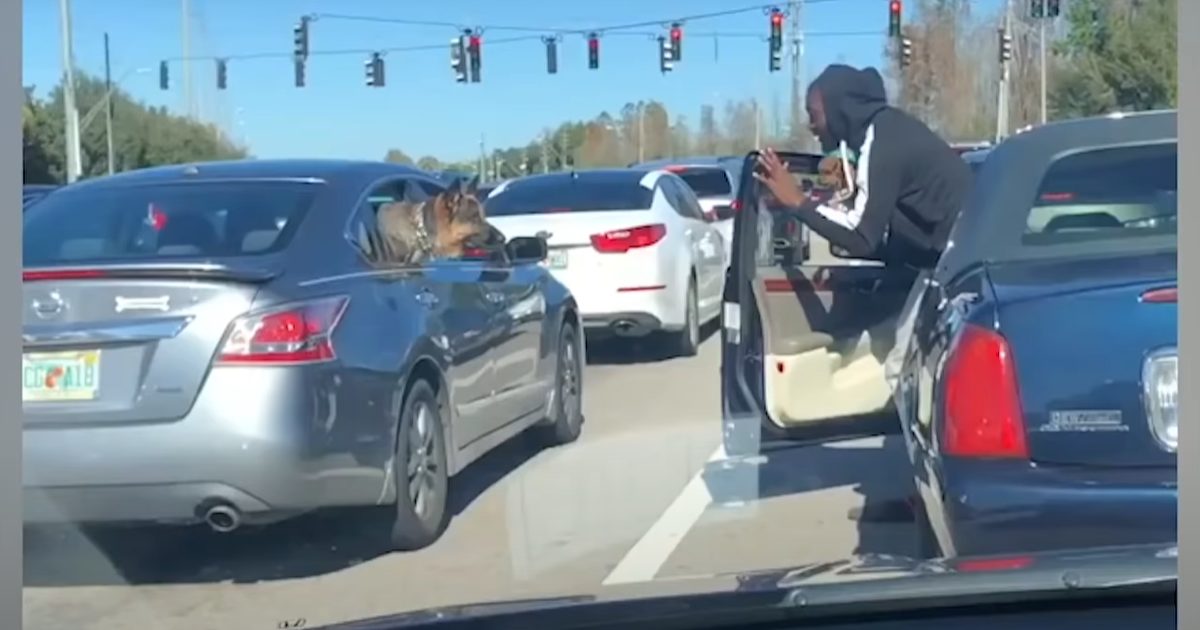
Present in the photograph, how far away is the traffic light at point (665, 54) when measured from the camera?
12.6 feet

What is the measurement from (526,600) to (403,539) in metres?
1.86

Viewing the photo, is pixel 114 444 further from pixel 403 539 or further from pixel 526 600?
pixel 526 600

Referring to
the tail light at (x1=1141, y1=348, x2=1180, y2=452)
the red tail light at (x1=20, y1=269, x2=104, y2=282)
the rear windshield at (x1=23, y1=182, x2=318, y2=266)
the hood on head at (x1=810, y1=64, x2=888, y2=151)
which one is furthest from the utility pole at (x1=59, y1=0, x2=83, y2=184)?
the tail light at (x1=1141, y1=348, x2=1180, y2=452)

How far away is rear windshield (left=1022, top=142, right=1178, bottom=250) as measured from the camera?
14.2ft

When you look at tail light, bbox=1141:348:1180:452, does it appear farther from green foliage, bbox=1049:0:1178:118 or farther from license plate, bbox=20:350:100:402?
license plate, bbox=20:350:100:402

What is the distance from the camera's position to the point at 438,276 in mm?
5215

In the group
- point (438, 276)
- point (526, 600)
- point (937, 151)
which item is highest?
point (937, 151)

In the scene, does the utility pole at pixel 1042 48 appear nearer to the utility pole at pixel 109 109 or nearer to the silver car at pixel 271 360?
the silver car at pixel 271 360

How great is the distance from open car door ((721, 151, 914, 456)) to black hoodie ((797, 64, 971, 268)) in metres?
0.27

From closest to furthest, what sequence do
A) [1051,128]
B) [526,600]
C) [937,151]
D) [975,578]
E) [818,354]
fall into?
[975,578], [526,600], [1051,128], [937,151], [818,354]

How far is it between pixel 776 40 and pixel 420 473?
2086 mm

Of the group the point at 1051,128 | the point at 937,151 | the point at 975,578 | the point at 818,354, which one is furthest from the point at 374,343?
the point at 975,578

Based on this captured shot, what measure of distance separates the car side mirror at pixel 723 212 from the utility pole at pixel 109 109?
6.48ft

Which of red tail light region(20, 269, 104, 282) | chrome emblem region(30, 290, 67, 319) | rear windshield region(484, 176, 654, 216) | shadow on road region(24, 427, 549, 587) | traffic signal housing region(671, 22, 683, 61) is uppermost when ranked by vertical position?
traffic signal housing region(671, 22, 683, 61)
